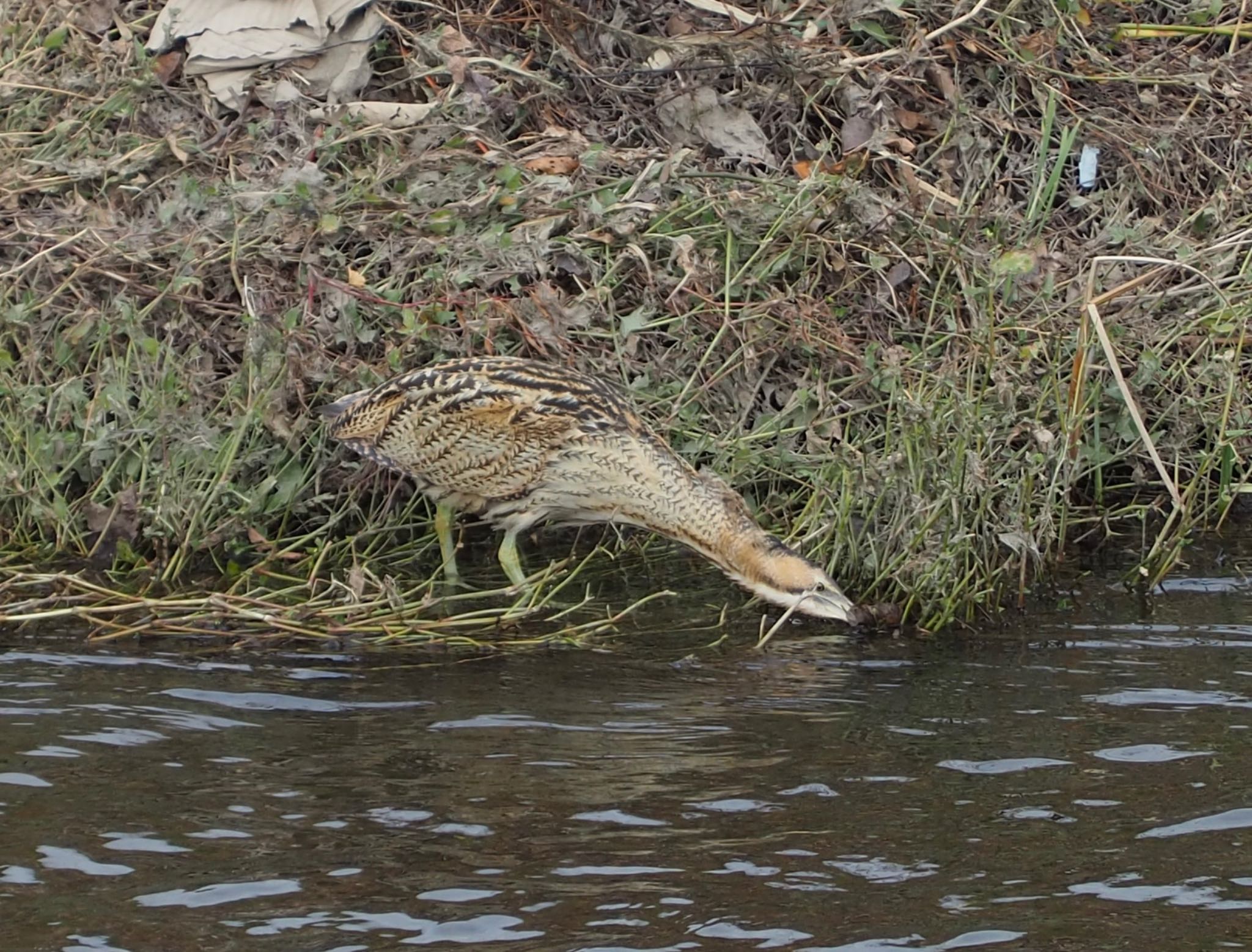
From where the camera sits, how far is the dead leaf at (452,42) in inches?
386

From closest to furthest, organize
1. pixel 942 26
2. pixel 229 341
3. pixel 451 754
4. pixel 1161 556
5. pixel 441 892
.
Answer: pixel 441 892, pixel 451 754, pixel 1161 556, pixel 229 341, pixel 942 26

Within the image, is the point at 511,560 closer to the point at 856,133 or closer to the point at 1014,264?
the point at 1014,264

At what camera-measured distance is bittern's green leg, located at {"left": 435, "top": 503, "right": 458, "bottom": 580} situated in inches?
322

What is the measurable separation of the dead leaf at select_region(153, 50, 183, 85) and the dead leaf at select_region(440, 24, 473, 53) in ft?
4.10

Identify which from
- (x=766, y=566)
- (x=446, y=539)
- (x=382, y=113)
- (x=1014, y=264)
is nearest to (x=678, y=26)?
(x=382, y=113)

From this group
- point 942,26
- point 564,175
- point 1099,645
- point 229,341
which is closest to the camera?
point 1099,645

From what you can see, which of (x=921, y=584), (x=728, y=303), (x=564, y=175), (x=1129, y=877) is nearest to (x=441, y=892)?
(x=1129, y=877)

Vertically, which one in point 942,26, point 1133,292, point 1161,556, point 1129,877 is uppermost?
point 942,26

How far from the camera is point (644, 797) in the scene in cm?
608

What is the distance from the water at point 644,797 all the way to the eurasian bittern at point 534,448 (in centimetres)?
69

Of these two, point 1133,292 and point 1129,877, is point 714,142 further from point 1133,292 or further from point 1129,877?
point 1129,877

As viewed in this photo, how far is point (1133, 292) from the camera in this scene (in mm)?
9180

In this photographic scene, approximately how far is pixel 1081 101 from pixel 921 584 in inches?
147

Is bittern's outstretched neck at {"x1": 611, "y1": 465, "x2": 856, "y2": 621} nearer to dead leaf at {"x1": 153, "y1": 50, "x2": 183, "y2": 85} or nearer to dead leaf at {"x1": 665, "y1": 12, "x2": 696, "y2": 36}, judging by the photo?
dead leaf at {"x1": 665, "y1": 12, "x2": 696, "y2": 36}
